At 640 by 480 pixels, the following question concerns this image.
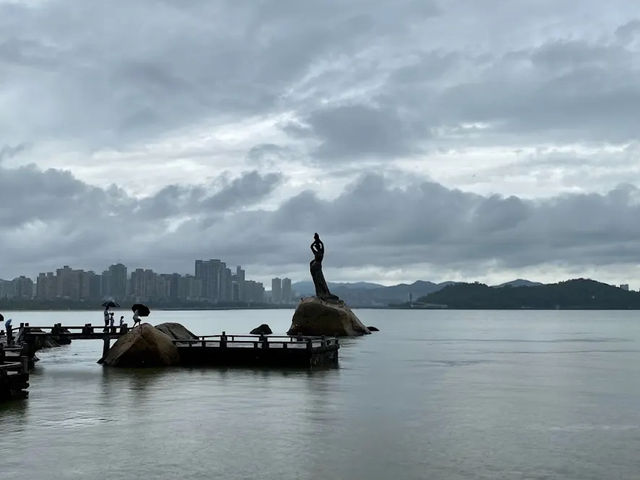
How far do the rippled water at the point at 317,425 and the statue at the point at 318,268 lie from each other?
153ft

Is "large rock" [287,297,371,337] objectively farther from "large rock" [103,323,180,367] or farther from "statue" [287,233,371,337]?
"large rock" [103,323,180,367]

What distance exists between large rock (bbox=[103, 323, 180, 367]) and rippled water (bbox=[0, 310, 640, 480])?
1446 millimetres

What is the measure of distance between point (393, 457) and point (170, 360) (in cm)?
3032

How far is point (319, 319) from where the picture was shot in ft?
324

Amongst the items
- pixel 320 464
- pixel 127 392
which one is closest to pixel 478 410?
pixel 320 464

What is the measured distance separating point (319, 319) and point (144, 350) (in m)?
50.3

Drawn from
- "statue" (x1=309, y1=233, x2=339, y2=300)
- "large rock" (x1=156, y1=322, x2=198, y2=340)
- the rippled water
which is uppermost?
"statue" (x1=309, y1=233, x2=339, y2=300)

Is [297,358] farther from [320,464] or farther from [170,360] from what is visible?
[320,464]

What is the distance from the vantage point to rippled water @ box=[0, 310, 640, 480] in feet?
72.4

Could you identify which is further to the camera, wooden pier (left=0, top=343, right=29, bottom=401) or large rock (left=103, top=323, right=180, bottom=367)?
large rock (left=103, top=323, right=180, bottom=367)

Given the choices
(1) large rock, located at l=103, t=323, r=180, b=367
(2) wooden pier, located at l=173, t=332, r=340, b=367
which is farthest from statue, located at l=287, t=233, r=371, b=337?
(1) large rock, located at l=103, t=323, r=180, b=367

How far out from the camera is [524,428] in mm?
29359

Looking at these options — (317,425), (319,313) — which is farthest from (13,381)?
(319,313)

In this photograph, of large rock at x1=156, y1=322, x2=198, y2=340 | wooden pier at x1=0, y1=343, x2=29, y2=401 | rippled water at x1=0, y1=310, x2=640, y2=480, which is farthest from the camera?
large rock at x1=156, y1=322, x2=198, y2=340
